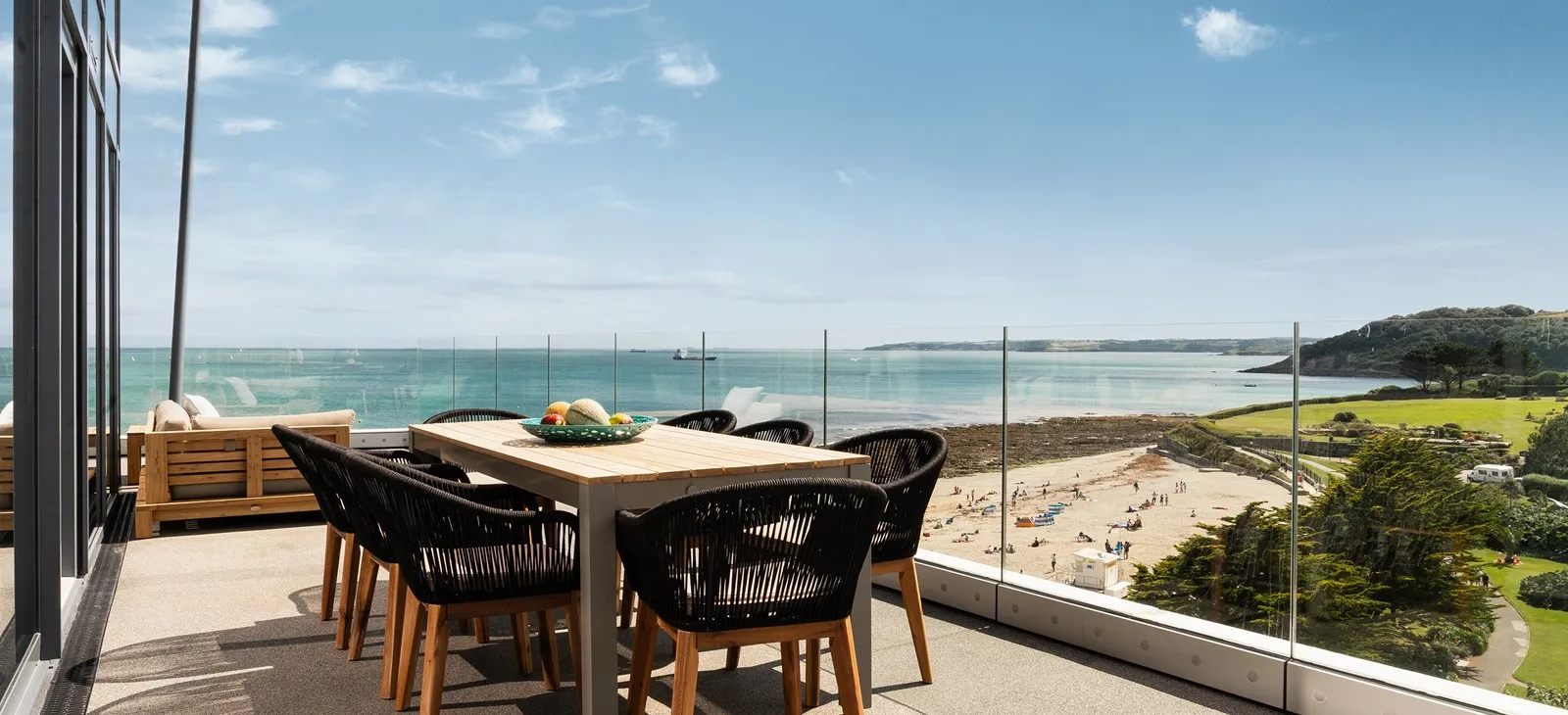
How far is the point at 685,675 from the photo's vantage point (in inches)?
94.7

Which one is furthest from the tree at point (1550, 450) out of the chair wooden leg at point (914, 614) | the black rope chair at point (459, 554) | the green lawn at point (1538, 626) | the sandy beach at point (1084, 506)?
the black rope chair at point (459, 554)

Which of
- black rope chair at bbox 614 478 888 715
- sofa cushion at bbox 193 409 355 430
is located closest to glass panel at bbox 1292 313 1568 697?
black rope chair at bbox 614 478 888 715

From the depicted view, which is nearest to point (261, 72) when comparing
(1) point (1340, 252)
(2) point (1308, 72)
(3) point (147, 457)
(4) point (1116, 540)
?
(3) point (147, 457)

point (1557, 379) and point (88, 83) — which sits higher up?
point (88, 83)

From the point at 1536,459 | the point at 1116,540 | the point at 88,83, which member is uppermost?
the point at 88,83

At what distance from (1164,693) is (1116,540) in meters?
0.98

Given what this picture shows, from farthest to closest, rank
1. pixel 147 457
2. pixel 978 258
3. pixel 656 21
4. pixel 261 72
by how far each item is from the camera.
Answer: pixel 978 258, pixel 656 21, pixel 261 72, pixel 147 457

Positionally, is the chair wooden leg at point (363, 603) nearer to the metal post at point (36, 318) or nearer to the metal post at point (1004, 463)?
the metal post at point (36, 318)

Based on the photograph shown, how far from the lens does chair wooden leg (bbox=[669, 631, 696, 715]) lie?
2.39 meters

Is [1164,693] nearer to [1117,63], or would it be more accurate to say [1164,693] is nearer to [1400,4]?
[1117,63]

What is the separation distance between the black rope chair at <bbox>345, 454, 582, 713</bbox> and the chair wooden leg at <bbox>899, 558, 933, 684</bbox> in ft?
3.52

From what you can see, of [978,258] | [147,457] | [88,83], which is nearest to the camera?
[88,83]

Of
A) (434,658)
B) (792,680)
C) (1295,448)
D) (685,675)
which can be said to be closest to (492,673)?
(434,658)

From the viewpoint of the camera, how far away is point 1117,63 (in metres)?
40.6
